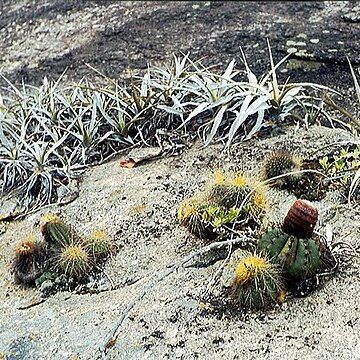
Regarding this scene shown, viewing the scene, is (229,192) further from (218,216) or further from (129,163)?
(129,163)

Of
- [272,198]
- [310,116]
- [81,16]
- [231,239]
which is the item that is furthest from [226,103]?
[81,16]

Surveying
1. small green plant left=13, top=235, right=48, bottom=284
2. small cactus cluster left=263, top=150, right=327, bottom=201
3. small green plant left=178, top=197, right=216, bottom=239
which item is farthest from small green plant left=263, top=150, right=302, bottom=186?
small green plant left=13, top=235, right=48, bottom=284

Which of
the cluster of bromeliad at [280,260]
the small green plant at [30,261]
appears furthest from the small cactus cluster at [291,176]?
the small green plant at [30,261]

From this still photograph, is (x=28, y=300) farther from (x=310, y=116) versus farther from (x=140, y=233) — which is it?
(x=310, y=116)

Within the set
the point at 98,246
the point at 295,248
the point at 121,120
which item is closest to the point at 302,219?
the point at 295,248

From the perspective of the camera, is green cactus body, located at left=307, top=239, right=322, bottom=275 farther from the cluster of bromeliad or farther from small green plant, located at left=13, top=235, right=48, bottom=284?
small green plant, located at left=13, top=235, right=48, bottom=284
